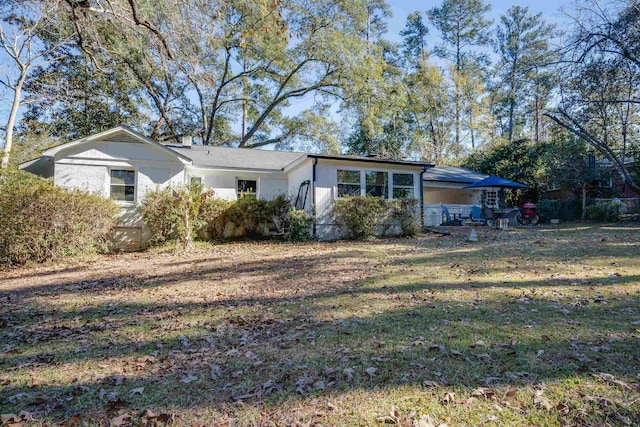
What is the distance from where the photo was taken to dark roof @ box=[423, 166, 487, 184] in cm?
2069

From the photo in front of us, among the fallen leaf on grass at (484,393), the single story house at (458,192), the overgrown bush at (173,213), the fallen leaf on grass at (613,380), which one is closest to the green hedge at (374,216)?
the single story house at (458,192)

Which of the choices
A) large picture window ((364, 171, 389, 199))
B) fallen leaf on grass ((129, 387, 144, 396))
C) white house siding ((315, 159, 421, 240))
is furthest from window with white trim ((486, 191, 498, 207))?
fallen leaf on grass ((129, 387, 144, 396))

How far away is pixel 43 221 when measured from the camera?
31.2 feet

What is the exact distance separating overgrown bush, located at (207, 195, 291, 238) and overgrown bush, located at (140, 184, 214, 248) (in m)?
1.38

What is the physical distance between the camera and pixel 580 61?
10812 millimetres

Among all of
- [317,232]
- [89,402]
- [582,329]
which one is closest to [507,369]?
[582,329]

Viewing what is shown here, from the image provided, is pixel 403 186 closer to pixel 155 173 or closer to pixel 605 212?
pixel 155 173

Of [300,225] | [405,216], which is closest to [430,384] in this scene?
[300,225]

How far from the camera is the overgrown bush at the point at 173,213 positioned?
38.8 ft

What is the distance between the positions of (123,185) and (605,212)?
23025mm

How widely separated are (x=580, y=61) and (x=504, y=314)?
10.4m

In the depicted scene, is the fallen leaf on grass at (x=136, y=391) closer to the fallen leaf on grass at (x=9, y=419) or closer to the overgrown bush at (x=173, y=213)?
the fallen leaf on grass at (x=9, y=419)

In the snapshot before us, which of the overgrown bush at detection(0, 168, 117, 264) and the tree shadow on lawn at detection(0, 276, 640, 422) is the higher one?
the overgrown bush at detection(0, 168, 117, 264)

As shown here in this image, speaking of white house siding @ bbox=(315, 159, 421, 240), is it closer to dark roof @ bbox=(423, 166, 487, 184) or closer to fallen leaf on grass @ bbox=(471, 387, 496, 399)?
dark roof @ bbox=(423, 166, 487, 184)
